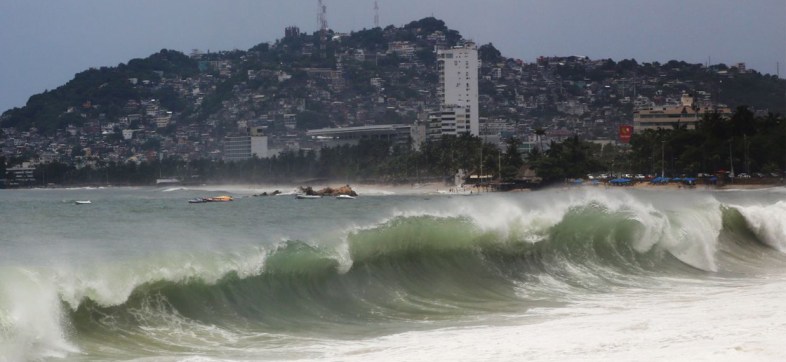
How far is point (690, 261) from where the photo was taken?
30.8m

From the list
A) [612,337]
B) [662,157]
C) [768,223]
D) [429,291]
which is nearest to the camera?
[612,337]

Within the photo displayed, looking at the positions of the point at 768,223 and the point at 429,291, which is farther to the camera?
the point at 768,223

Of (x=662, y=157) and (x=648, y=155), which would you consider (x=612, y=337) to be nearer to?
(x=662, y=157)

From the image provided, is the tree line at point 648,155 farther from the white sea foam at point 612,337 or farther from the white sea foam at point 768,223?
the white sea foam at point 612,337

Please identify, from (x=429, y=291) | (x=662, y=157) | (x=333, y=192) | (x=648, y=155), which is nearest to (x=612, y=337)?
(x=429, y=291)

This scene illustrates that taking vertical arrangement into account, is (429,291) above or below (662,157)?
below

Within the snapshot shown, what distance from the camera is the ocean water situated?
16.1 metres

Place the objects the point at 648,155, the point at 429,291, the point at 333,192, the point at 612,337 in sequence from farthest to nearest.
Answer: the point at 648,155 < the point at 333,192 < the point at 429,291 < the point at 612,337

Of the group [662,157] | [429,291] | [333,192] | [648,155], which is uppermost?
[648,155]

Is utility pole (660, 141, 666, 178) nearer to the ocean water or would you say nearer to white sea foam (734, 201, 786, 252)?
white sea foam (734, 201, 786, 252)

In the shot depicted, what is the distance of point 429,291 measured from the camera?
78.8ft

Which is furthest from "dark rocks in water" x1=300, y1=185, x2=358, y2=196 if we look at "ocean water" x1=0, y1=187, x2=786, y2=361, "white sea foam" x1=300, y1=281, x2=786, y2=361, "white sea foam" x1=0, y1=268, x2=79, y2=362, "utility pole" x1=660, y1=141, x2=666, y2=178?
"white sea foam" x1=0, y1=268, x2=79, y2=362

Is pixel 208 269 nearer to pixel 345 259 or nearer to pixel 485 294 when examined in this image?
pixel 345 259

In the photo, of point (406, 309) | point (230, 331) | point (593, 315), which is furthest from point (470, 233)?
point (230, 331)
